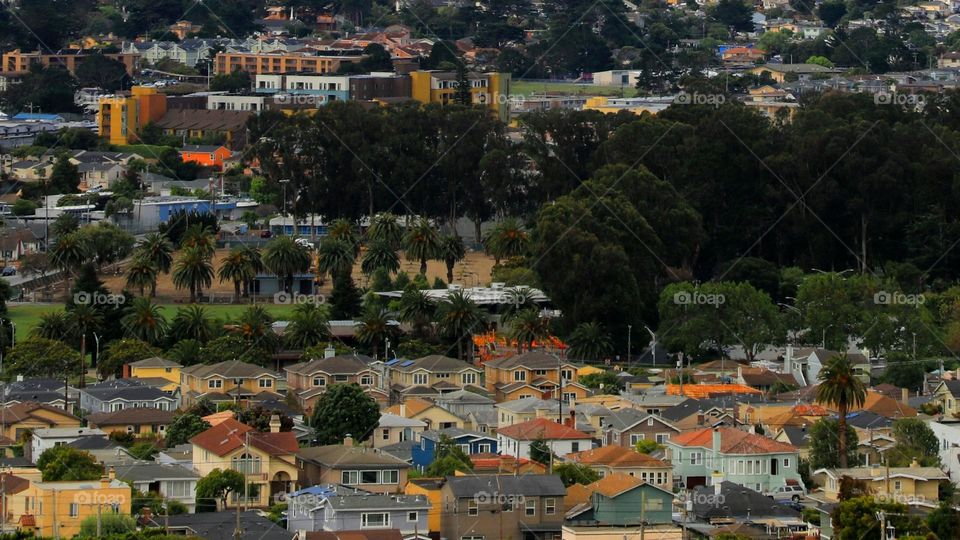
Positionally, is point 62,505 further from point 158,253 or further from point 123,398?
point 158,253

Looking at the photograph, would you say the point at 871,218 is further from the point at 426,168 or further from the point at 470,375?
the point at 470,375

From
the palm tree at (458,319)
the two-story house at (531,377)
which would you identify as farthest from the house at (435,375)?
the palm tree at (458,319)

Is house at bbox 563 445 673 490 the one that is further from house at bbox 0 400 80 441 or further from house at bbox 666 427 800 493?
house at bbox 0 400 80 441

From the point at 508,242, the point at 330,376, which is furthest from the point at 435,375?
the point at 508,242

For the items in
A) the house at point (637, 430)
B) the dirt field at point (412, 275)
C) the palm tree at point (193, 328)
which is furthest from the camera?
the dirt field at point (412, 275)

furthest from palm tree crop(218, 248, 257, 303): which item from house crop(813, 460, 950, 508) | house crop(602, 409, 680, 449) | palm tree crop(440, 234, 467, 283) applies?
house crop(813, 460, 950, 508)

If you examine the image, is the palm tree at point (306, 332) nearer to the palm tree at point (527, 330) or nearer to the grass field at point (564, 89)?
the palm tree at point (527, 330)

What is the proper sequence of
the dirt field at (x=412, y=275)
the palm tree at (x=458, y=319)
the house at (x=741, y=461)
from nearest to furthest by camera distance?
the house at (x=741, y=461) < the palm tree at (x=458, y=319) < the dirt field at (x=412, y=275)
